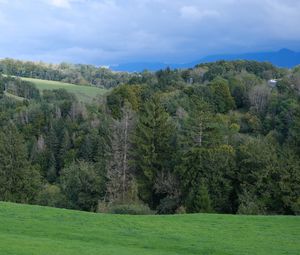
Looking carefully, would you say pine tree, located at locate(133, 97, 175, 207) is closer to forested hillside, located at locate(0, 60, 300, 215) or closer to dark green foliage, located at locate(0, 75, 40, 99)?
forested hillside, located at locate(0, 60, 300, 215)

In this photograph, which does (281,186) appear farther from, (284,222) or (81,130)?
(81,130)

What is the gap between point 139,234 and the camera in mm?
19172

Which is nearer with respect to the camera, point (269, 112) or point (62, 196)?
point (62, 196)

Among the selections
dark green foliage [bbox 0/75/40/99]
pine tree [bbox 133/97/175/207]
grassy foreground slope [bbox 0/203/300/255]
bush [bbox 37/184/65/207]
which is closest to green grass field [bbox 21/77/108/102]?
dark green foliage [bbox 0/75/40/99]

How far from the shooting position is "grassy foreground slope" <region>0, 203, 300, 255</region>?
1566 cm

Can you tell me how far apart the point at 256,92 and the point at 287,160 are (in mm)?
52175

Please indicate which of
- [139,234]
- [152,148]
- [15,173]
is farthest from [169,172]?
[139,234]

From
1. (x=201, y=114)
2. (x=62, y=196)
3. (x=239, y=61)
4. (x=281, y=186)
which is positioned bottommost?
(x=62, y=196)

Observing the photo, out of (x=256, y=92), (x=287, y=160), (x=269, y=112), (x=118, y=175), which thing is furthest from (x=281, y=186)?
(x=256, y=92)

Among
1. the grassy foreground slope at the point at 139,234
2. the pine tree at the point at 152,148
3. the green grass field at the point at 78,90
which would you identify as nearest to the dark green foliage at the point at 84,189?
the pine tree at the point at 152,148

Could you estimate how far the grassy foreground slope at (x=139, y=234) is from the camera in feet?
51.4

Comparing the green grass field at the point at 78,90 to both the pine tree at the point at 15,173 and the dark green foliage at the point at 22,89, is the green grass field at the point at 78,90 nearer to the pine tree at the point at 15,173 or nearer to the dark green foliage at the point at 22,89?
the dark green foliage at the point at 22,89

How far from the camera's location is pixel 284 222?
22.4 m

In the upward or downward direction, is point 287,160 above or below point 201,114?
below
